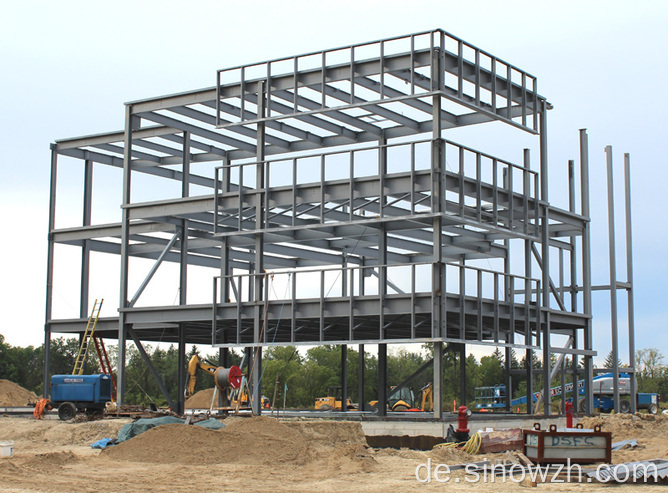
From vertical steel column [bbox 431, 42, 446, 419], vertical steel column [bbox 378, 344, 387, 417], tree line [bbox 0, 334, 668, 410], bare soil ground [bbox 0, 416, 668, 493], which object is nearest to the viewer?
bare soil ground [bbox 0, 416, 668, 493]

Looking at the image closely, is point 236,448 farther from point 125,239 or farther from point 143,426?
point 125,239

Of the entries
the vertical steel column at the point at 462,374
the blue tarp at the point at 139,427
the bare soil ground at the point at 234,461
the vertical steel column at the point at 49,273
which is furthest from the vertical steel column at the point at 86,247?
the vertical steel column at the point at 462,374

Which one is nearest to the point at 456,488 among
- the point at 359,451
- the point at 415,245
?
the point at 359,451

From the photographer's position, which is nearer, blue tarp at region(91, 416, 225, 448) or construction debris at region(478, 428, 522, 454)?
construction debris at region(478, 428, 522, 454)

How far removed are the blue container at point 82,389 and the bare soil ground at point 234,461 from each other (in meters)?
3.65

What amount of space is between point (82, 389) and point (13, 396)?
69.3 ft

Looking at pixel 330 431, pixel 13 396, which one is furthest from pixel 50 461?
pixel 13 396

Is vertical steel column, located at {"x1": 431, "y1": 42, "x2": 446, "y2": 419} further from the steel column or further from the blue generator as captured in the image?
the blue generator

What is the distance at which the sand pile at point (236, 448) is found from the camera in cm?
2311

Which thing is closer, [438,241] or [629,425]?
[438,241]

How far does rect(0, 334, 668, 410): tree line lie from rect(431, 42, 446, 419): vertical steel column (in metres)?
42.2

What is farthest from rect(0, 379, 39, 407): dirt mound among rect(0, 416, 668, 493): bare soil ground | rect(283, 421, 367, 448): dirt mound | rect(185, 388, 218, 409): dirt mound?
rect(283, 421, 367, 448): dirt mound

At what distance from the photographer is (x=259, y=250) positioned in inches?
1265

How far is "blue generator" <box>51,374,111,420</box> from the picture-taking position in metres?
34.2
